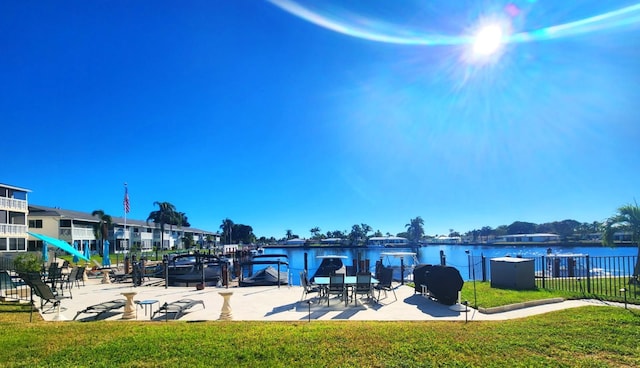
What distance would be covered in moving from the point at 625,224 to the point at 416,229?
170 m

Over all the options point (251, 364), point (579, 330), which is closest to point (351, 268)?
point (579, 330)

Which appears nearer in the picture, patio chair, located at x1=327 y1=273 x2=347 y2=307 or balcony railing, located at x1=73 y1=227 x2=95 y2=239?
patio chair, located at x1=327 y1=273 x2=347 y2=307

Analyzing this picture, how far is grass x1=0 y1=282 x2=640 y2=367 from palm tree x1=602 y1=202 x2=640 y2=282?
951 centimetres

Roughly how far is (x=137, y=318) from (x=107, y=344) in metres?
3.64

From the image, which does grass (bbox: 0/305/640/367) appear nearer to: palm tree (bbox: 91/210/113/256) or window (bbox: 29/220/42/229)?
window (bbox: 29/220/42/229)

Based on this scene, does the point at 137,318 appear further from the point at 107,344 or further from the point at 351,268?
the point at 351,268

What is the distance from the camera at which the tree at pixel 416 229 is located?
18055cm

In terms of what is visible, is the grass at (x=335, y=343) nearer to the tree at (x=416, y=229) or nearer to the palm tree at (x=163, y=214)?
the palm tree at (x=163, y=214)

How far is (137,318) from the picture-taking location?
1023cm

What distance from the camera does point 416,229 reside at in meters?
182

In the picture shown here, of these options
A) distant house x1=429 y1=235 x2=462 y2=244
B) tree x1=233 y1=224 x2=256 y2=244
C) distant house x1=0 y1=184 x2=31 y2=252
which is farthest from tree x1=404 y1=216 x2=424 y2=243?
distant house x1=0 y1=184 x2=31 y2=252

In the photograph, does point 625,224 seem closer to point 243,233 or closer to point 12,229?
point 12,229

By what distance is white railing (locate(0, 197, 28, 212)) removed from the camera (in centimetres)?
3759

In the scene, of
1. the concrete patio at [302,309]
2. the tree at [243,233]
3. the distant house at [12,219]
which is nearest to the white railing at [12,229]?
the distant house at [12,219]
